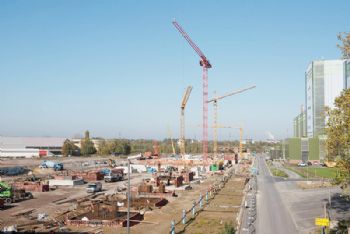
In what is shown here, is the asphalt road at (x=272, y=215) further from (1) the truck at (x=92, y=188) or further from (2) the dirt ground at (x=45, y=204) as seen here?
(1) the truck at (x=92, y=188)

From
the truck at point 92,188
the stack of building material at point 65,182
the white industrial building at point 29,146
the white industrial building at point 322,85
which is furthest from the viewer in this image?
the white industrial building at point 29,146

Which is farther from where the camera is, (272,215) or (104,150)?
(104,150)

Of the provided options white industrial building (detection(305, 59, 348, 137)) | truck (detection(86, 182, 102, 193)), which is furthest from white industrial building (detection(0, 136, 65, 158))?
truck (detection(86, 182, 102, 193))

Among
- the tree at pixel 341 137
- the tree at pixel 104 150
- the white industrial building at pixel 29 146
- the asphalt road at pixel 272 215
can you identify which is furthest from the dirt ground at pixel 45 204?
the tree at pixel 104 150

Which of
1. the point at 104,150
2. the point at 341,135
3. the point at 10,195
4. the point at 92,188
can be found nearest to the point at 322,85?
the point at 92,188

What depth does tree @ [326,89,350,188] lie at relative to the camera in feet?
61.2

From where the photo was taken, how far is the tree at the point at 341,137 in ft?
61.2

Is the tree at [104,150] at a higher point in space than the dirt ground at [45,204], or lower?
higher

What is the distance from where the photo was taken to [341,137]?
1864 cm

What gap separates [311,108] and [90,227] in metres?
75.5

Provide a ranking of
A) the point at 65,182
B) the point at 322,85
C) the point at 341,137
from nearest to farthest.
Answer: the point at 341,137, the point at 65,182, the point at 322,85

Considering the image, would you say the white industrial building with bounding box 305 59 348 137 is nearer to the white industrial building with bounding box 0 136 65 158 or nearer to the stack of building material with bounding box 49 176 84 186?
the stack of building material with bounding box 49 176 84 186

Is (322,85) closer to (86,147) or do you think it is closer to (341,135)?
(341,135)

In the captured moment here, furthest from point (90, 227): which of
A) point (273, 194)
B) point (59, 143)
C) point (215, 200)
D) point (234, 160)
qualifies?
point (59, 143)
